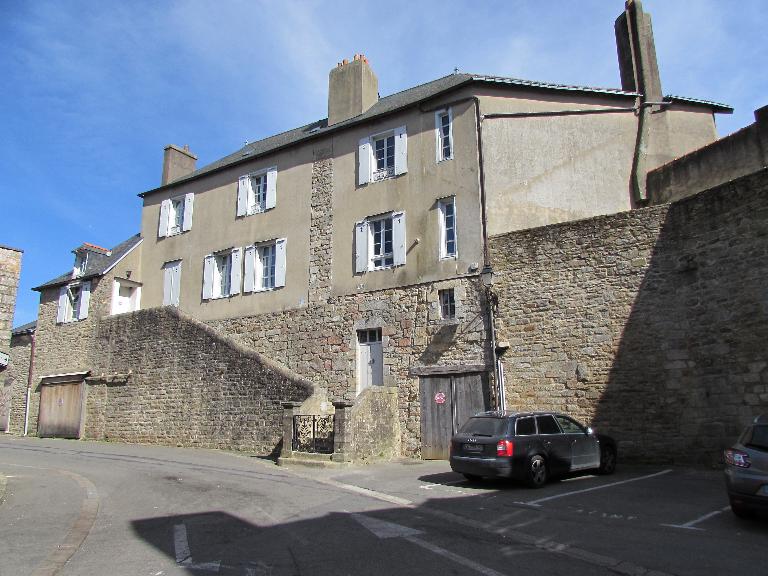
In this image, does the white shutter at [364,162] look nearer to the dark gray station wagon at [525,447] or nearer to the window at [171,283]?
the window at [171,283]

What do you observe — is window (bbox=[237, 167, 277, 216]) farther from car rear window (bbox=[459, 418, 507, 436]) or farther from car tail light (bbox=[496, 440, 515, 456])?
car tail light (bbox=[496, 440, 515, 456])

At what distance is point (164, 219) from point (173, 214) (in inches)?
15.8

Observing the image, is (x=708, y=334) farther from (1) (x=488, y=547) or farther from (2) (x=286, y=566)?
(2) (x=286, y=566)

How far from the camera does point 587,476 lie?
1118cm

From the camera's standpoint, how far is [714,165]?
14469mm

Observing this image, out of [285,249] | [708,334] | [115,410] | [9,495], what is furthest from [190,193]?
[708,334]

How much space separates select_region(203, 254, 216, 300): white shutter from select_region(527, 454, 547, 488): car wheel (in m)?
14.1

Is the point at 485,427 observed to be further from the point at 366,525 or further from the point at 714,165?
the point at 714,165

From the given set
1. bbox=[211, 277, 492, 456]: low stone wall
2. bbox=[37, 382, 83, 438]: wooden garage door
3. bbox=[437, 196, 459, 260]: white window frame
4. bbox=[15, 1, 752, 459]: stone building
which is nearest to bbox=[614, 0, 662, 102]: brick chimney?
bbox=[15, 1, 752, 459]: stone building

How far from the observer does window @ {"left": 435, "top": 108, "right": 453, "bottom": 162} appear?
1611 cm

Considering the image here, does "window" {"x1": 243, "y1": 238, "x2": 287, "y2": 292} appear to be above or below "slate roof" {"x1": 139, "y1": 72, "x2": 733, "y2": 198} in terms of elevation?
below

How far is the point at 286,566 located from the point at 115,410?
59.2ft

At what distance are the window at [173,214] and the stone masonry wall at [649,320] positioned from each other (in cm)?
1318

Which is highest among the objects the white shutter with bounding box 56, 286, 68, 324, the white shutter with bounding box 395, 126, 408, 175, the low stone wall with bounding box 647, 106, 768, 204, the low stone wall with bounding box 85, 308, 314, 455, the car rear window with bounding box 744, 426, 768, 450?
the white shutter with bounding box 395, 126, 408, 175
